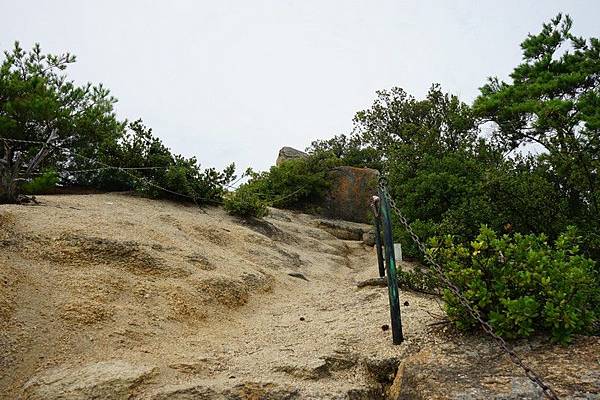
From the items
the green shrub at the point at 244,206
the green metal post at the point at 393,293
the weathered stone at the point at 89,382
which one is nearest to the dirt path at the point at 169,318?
the weathered stone at the point at 89,382

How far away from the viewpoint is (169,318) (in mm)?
5035

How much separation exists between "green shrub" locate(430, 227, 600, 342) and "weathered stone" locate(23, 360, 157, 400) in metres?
2.55

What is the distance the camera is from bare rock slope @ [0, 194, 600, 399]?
3268 mm

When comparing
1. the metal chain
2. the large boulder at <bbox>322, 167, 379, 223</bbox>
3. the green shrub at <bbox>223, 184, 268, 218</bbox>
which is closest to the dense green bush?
the green shrub at <bbox>223, 184, 268, 218</bbox>

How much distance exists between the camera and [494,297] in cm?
362

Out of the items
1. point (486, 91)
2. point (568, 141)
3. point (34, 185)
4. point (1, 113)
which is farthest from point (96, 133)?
point (568, 141)

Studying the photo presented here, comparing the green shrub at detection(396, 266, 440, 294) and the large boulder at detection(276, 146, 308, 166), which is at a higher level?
the large boulder at detection(276, 146, 308, 166)

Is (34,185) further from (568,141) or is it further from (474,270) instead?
(568,141)

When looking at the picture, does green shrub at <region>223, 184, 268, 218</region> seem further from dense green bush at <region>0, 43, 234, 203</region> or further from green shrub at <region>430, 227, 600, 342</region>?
green shrub at <region>430, 227, 600, 342</region>

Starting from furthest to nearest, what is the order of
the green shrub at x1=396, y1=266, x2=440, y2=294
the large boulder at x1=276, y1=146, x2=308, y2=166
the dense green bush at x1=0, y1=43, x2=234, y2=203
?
the large boulder at x1=276, y1=146, x2=308, y2=166 → the dense green bush at x1=0, y1=43, x2=234, y2=203 → the green shrub at x1=396, y1=266, x2=440, y2=294

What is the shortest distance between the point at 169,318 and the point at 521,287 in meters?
3.56

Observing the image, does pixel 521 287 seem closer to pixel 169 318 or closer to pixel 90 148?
pixel 169 318

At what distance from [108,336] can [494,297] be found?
11.3ft

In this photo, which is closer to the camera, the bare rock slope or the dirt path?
the bare rock slope
